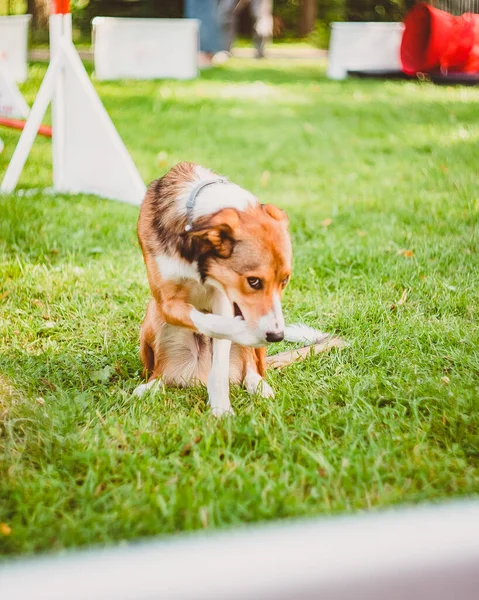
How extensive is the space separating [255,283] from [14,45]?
984 centimetres

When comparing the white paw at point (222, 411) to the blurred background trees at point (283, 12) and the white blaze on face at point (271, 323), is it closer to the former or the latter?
the white blaze on face at point (271, 323)

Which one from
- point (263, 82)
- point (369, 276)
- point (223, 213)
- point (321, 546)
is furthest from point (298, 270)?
point (263, 82)

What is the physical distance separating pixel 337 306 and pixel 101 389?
1424mm

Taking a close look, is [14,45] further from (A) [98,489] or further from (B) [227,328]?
(A) [98,489]

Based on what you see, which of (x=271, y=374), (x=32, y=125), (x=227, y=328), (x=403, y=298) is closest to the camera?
(x=227, y=328)

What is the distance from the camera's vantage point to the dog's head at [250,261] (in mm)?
2268

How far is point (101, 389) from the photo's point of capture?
9.09ft

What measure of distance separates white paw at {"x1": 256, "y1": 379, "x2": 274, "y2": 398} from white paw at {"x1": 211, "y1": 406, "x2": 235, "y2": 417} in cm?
19

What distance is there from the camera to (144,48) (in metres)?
12.0

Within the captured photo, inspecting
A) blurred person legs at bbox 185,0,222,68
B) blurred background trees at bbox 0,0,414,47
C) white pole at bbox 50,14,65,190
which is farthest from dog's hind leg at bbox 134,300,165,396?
blurred background trees at bbox 0,0,414,47

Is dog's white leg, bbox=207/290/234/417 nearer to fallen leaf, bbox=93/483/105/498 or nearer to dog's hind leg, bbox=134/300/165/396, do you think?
dog's hind leg, bbox=134/300/165/396

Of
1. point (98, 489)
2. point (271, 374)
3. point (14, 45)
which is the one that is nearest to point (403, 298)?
point (271, 374)

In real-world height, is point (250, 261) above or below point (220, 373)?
above

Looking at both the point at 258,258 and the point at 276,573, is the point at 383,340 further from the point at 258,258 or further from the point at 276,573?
the point at 276,573
